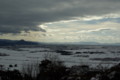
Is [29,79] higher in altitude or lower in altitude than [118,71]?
lower

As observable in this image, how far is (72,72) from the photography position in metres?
10.8

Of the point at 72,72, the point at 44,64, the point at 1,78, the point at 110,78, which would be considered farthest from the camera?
the point at 44,64

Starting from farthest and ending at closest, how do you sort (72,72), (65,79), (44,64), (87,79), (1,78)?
(44,64)
(1,78)
(72,72)
(65,79)
(87,79)

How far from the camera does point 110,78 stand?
25.6ft

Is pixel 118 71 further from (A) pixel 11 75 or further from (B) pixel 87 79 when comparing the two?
(A) pixel 11 75

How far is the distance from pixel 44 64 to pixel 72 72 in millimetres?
2514

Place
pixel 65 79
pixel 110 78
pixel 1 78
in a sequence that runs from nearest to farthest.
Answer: pixel 110 78, pixel 65 79, pixel 1 78

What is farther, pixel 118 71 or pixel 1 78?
pixel 1 78

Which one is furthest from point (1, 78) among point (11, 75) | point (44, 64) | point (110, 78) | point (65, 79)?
point (110, 78)

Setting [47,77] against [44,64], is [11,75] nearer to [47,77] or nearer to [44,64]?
[44,64]

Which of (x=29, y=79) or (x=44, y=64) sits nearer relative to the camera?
(x=29, y=79)

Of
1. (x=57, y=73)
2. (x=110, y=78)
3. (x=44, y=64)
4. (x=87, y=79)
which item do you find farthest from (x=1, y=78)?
(x=110, y=78)

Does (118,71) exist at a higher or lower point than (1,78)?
higher

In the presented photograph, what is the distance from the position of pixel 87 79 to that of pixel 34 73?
4625mm
